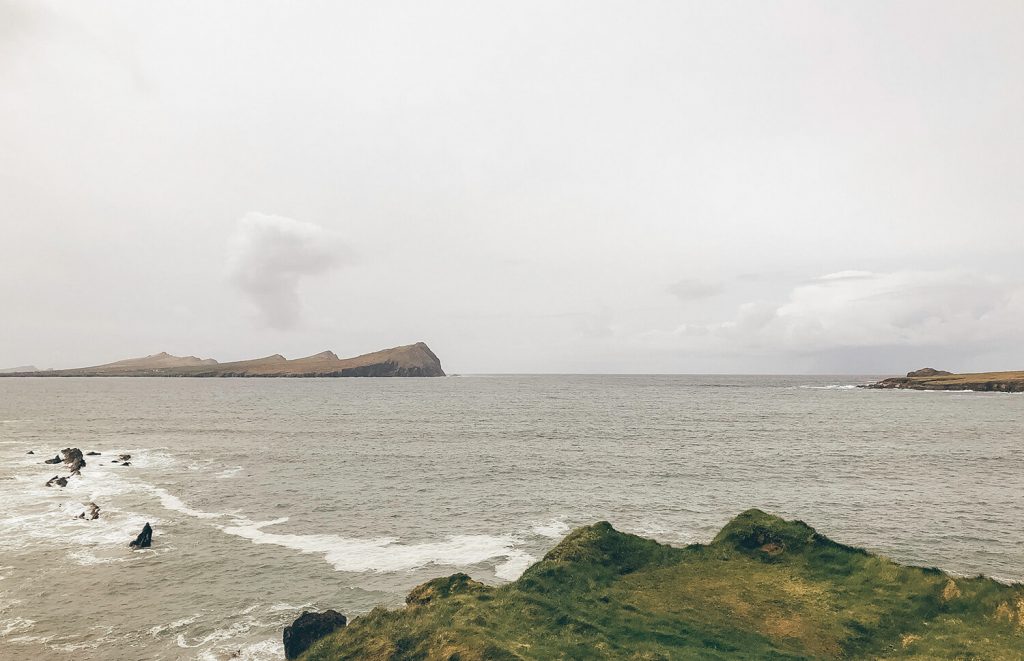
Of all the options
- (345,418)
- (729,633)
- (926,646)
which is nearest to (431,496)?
(729,633)

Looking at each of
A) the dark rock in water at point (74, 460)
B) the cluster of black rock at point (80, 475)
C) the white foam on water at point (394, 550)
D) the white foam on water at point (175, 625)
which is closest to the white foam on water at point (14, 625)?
the white foam on water at point (175, 625)

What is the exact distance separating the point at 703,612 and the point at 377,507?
33648 millimetres

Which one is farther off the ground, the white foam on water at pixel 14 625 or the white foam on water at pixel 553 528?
the white foam on water at pixel 14 625

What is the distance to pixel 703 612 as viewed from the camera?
19.6 meters

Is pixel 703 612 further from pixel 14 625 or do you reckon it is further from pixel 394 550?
pixel 14 625

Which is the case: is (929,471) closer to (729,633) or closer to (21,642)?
(729,633)

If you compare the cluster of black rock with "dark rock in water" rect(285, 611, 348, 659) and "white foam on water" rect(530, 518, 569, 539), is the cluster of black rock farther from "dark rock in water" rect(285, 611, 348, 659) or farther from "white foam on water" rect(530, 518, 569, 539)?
"white foam on water" rect(530, 518, 569, 539)

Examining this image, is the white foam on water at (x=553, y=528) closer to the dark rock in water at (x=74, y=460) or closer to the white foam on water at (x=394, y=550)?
the white foam on water at (x=394, y=550)

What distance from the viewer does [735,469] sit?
2552 inches

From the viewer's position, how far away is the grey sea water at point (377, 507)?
91.4ft

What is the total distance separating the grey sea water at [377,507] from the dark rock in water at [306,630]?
76.7 inches

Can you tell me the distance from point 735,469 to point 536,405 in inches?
4119

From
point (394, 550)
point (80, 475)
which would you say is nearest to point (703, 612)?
point (394, 550)

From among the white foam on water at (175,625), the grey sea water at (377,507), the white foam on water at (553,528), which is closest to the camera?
the white foam on water at (175,625)
